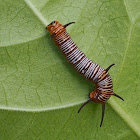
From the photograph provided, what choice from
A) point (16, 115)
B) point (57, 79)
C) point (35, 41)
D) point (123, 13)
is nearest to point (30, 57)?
point (35, 41)

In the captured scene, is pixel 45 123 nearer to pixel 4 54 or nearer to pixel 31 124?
pixel 31 124

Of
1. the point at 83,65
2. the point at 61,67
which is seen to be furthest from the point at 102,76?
the point at 61,67

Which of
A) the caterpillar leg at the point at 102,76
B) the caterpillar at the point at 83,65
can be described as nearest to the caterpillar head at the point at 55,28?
the caterpillar at the point at 83,65

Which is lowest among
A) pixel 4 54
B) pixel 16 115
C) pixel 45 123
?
pixel 45 123

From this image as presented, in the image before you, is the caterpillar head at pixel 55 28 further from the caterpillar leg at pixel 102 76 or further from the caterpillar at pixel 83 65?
the caterpillar leg at pixel 102 76

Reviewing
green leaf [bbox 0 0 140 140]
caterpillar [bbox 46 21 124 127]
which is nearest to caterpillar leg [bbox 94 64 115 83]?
caterpillar [bbox 46 21 124 127]

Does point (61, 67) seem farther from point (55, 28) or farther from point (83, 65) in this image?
point (55, 28)
